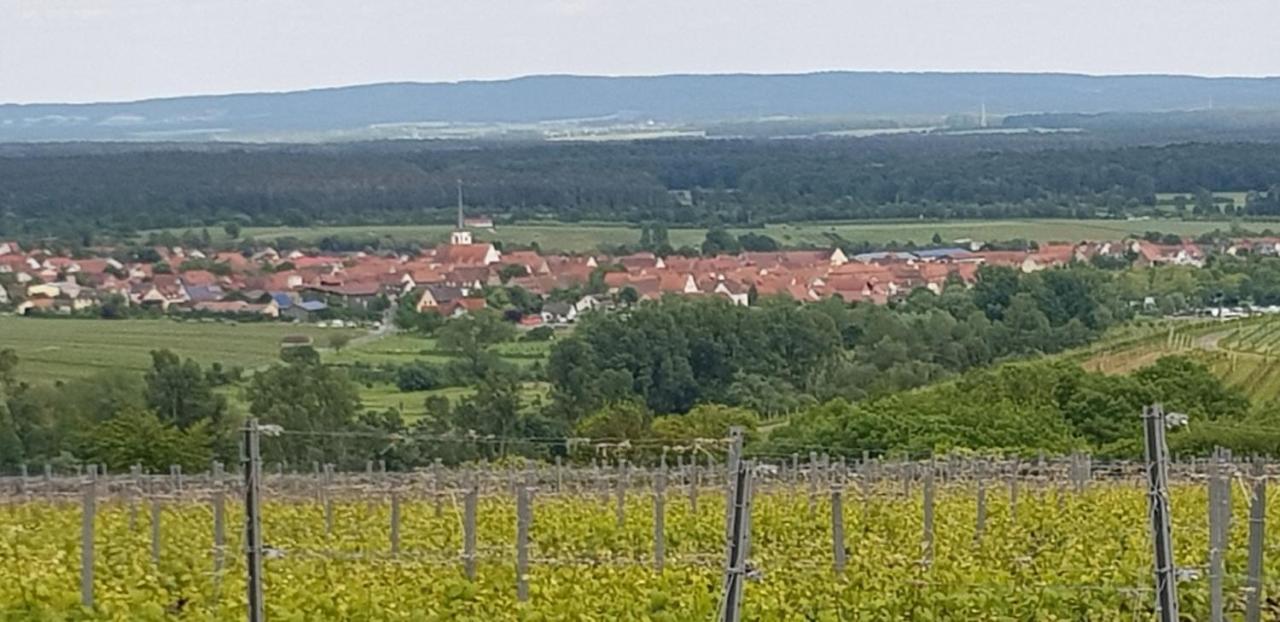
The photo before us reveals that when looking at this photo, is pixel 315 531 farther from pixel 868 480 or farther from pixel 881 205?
pixel 881 205

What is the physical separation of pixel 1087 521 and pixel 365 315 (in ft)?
236

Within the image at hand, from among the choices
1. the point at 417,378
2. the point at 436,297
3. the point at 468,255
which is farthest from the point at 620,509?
the point at 468,255

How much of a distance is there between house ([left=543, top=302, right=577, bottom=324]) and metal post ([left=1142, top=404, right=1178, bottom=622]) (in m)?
78.3

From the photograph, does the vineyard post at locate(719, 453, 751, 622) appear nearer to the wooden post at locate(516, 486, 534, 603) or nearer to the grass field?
the wooden post at locate(516, 486, 534, 603)

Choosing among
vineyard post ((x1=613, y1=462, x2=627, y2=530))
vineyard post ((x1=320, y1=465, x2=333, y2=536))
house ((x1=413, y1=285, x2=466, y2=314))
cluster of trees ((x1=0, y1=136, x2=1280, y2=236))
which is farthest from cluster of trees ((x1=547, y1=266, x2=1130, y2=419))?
cluster of trees ((x1=0, y1=136, x2=1280, y2=236))

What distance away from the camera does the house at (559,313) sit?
8800 centimetres

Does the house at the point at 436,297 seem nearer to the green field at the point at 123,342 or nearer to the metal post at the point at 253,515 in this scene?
the green field at the point at 123,342

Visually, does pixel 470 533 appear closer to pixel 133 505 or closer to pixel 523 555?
pixel 523 555

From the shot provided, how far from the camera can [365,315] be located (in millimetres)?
89000

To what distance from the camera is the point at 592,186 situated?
158m

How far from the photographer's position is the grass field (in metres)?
124

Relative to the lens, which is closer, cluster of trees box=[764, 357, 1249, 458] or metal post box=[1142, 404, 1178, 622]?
metal post box=[1142, 404, 1178, 622]

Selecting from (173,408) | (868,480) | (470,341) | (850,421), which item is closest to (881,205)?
(470,341)

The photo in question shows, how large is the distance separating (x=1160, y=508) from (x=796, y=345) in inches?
A: 2426
